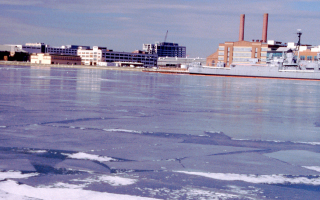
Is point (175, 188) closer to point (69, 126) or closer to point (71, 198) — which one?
point (71, 198)

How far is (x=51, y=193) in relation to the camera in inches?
170

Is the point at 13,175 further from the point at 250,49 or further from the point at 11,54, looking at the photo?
the point at 11,54

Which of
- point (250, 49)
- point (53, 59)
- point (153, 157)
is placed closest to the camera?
point (153, 157)

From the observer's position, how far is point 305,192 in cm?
469

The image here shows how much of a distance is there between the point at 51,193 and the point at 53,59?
18329cm

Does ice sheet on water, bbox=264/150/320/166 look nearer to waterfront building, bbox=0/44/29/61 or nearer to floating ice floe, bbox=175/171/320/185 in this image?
floating ice floe, bbox=175/171/320/185

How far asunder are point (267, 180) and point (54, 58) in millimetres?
183540

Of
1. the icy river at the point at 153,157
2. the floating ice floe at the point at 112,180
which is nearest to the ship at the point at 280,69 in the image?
the icy river at the point at 153,157

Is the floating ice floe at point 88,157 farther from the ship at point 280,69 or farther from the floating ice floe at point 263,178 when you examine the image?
the ship at point 280,69

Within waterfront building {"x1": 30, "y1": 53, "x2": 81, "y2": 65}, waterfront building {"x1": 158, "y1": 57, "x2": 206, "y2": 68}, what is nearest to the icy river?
waterfront building {"x1": 158, "y1": 57, "x2": 206, "y2": 68}

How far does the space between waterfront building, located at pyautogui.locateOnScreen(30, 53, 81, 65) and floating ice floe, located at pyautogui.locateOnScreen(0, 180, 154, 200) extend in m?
182

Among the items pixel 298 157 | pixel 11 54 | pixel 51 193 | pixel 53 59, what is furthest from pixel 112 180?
pixel 11 54

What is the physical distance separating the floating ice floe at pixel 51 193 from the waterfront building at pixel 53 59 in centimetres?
18226

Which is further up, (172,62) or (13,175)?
(172,62)
